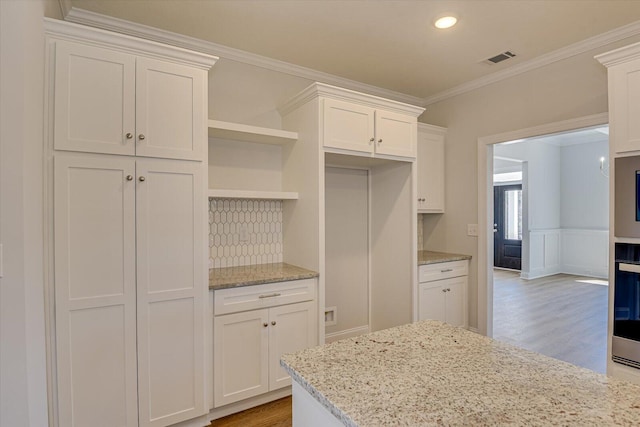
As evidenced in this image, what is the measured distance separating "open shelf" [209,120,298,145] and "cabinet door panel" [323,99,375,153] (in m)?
0.34

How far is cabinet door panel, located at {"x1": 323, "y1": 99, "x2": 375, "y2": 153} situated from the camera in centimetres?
254

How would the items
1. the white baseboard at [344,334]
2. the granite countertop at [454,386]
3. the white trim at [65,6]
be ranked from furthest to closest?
the white baseboard at [344,334]
the white trim at [65,6]
the granite countertop at [454,386]

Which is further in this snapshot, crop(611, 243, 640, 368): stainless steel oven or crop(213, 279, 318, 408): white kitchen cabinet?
crop(213, 279, 318, 408): white kitchen cabinet

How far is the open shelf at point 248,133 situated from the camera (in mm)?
2389

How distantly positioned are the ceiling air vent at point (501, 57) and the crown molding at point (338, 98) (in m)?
0.73

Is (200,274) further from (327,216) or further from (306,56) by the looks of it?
(306,56)

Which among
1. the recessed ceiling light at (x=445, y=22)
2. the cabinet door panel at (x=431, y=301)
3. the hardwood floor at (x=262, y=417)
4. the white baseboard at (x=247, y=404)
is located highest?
the recessed ceiling light at (x=445, y=22)

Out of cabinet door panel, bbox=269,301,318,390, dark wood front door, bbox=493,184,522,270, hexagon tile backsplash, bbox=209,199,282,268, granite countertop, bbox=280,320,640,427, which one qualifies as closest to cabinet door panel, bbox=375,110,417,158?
hexagon tile backsplash, bbox=209,199,282,268

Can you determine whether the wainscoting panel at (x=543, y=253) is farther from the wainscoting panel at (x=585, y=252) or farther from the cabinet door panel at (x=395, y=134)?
the cabinet door panel at (x=395, y=134)

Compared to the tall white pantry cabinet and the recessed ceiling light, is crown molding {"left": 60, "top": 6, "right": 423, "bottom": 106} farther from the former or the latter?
the recessed ceiling light

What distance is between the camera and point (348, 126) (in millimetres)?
2641

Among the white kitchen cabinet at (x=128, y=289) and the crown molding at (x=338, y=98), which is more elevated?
the crown molding at (x=338, y=98)

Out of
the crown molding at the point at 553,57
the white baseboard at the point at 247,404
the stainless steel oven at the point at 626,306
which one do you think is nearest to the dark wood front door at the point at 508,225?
the crown molding at the point at 553,57

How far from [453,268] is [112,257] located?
2955 millimetres
